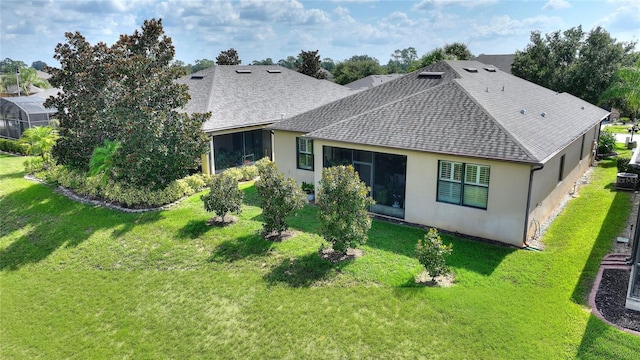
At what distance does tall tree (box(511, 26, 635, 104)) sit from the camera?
37.2m

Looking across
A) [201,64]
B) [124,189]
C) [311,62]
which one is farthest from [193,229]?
[201,64]

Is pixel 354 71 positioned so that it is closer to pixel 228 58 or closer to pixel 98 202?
pixel 228 58

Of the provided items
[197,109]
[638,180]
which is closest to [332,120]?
[197,109]

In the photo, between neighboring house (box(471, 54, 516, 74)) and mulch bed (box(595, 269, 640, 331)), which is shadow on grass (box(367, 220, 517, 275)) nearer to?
mulch bed (box(595, 269, 640, 331))

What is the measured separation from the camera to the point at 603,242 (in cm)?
1289

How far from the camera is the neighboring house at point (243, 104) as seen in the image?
2247 cm

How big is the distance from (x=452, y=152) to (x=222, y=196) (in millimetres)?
7830

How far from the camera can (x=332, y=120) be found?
743 inches

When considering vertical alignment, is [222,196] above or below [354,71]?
below

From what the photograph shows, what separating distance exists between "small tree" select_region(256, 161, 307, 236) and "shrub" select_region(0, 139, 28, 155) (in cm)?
2441

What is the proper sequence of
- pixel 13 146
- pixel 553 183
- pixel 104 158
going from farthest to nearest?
pixel 13 146
pixel 104 158
pixel 553 183

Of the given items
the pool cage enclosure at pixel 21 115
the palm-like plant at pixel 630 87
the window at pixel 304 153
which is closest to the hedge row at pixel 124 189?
the window at pixel 304 153

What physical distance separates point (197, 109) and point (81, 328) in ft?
48.5

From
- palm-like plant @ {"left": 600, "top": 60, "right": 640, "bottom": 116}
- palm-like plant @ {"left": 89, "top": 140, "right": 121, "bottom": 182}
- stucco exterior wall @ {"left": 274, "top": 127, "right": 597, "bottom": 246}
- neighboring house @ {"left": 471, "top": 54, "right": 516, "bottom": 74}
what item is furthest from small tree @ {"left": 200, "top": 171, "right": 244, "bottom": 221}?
neighboring house @ {"left": 471, "top": 54, "right": 516, "bottom": 74}
